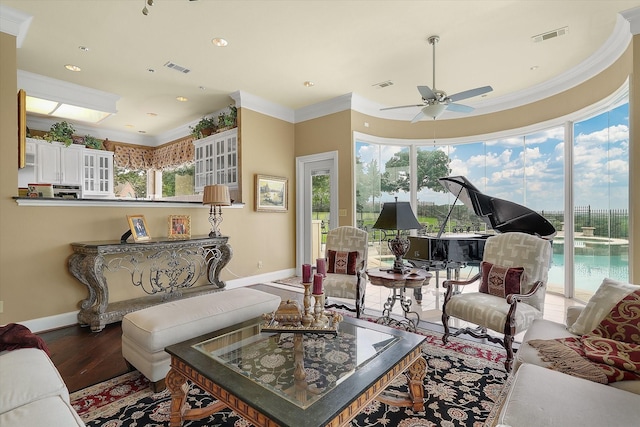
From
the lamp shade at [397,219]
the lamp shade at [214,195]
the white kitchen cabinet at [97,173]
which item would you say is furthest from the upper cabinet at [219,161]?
the lamp shade at [397,219]

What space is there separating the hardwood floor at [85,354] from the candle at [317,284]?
169 cm

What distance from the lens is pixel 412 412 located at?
1.88 m

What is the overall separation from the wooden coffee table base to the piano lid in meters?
2.75

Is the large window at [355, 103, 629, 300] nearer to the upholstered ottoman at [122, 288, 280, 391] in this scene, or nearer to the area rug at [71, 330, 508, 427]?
the area rug at [71, 330, 508, 427]

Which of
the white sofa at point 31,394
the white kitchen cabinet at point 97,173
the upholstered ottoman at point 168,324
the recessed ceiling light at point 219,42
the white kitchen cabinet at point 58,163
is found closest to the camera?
the white sofa at point 31,394

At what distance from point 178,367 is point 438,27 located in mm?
3767

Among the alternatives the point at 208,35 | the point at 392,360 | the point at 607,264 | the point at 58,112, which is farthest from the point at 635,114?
the point at 58,112

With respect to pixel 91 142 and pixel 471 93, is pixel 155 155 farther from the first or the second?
pixel 471 93

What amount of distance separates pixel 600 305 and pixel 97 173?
782 cm

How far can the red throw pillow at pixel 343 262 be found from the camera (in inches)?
147

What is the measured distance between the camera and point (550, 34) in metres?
3.40

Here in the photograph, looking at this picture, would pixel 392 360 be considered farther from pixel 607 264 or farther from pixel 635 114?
pixel 607 264

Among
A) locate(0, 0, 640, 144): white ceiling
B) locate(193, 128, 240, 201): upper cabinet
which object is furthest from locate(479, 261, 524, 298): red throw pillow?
locate(193, 128, 240, 201): upper cabinet

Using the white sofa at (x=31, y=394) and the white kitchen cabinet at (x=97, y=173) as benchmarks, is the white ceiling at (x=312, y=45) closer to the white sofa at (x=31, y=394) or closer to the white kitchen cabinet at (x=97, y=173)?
the white kitchen cabinet at (x=97, y=173)
